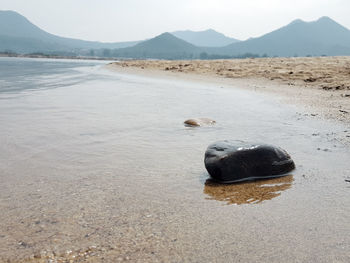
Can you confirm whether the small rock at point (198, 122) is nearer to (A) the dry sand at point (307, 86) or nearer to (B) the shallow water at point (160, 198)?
(B) the shallow water at point (160, 198)

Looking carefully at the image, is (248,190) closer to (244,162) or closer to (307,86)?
(244,162)

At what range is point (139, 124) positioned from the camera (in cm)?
642

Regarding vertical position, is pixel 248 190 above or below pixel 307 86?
above

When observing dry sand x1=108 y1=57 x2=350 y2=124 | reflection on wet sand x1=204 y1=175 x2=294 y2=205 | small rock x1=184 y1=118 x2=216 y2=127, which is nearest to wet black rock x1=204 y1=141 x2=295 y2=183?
reflection on wet sand x1=204 y1=175 x2=294 y2=205

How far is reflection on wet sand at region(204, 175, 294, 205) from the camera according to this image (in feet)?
10.0

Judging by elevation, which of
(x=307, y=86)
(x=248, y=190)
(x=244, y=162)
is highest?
(x=244, y=162)

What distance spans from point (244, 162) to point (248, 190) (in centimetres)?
Result: 46

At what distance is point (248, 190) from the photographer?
331 centimetres

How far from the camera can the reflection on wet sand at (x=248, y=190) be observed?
3.06 m

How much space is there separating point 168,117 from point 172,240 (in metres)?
5.08

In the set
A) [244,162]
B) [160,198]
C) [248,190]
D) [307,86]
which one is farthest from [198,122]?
[307,86]

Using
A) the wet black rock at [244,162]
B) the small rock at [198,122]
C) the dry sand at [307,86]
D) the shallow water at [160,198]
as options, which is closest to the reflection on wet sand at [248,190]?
the shallow water at [160,198]

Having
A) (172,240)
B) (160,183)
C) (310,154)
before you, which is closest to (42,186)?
(160,183)

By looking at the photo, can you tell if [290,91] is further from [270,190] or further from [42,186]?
[42,186]
